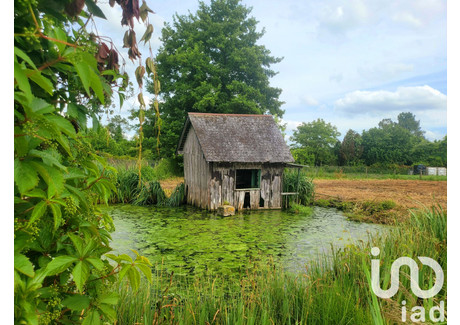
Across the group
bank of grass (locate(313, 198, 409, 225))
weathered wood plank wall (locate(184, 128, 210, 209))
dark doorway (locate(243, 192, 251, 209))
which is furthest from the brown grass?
bank of grass (locate(313, 198, 409, 225))

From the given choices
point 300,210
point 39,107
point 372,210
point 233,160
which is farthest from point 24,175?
point 372,210

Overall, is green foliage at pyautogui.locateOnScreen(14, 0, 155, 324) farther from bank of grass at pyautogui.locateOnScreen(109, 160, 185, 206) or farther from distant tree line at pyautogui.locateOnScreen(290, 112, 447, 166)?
Answer: distant tree line at pyautogui.locateOnScreen(290, 112, 447, 166)

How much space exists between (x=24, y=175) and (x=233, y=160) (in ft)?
39.7

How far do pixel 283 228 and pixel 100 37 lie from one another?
9169 mm

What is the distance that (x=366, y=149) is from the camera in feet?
162

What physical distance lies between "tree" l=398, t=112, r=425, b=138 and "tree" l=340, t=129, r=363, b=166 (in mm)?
42667

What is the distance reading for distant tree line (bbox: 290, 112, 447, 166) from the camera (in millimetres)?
45344

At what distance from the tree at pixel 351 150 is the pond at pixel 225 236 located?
123ft

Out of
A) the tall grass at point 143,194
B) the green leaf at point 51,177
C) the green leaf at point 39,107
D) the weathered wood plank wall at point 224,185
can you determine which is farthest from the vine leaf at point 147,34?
the tall grass at point 143,194

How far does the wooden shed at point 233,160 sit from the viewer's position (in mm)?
13234

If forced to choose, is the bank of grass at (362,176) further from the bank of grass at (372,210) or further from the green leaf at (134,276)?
the green leaf at (134,276)

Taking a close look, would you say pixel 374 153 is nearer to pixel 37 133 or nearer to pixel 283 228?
pixel 283 228

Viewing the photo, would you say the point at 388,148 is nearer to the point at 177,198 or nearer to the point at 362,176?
the point at 362,176
